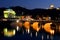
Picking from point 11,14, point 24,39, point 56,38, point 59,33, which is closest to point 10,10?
point 11,14

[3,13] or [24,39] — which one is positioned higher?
[3,13]

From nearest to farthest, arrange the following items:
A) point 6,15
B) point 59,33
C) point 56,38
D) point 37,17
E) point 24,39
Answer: point 6,15
point 37,17
point 24,39
point 56,38
point 59,33

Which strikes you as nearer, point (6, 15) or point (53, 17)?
point (6, 15)

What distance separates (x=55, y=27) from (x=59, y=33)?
0.64ft

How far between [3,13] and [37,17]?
726 millimetres

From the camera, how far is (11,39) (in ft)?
11.7

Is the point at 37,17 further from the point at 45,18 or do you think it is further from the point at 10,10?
the point at 10,10

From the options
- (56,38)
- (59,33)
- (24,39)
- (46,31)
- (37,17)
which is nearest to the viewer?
(37,17)

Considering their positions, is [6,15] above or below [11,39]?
above

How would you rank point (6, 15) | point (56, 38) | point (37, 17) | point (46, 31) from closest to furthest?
1. point (6, 15)
2. point (37, 17)
3. point (56, 38)
4. point (46, 31)

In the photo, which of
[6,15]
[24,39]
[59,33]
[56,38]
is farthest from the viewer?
[59,33]

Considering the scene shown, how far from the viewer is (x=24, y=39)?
3.72 metres

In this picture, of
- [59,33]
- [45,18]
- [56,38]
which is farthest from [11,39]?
[59,33]

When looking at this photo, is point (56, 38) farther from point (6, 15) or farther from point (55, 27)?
point (6, 15)
